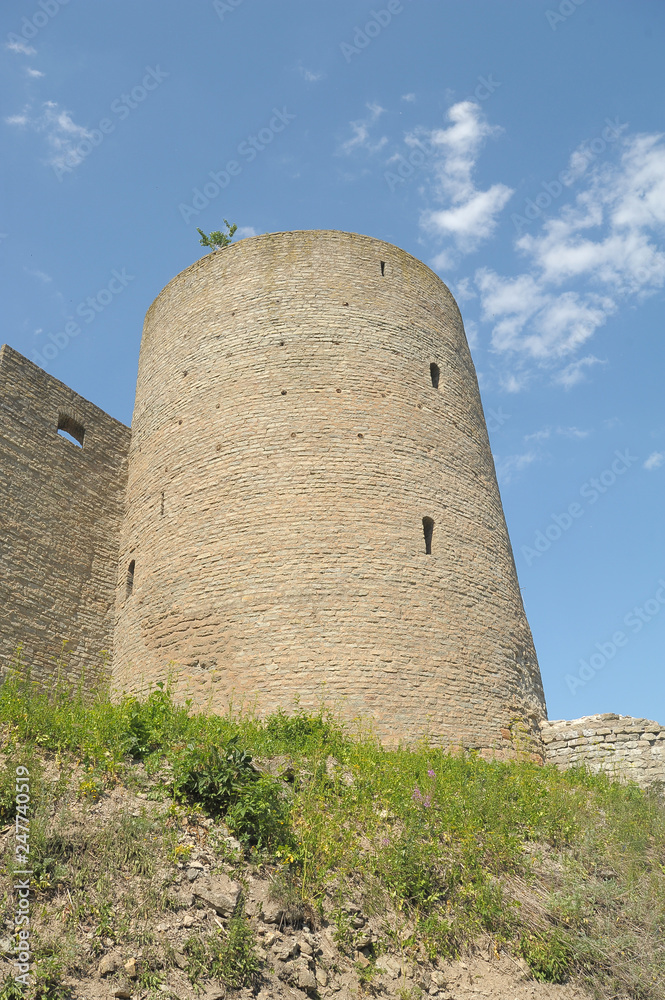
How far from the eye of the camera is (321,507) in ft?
32.1

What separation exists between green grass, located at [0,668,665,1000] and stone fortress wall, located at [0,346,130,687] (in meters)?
3.03

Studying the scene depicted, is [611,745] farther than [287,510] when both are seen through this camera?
No

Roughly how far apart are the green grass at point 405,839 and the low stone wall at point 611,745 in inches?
51.3

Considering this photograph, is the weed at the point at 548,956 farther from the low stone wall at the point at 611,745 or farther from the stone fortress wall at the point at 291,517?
the low stone wall at the point at 611,745

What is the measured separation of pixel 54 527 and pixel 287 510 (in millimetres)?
4144

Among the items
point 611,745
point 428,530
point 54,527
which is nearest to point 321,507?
point 428,530

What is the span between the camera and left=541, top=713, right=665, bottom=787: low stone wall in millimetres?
8914

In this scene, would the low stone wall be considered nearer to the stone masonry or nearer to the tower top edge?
the stone masonry

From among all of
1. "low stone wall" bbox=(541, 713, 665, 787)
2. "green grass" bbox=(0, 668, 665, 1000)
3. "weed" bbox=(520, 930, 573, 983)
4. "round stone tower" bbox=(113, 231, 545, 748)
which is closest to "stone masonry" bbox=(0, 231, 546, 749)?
"round stone tower" bbox=(113, 231, 545, 748)

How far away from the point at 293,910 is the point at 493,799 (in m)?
2.64

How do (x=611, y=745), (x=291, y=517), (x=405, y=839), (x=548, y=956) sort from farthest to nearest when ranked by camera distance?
(x=291, y=517), (x=611, y=745), (x=405, y=839), (x=548, y=956)

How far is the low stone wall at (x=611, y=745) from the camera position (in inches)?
351

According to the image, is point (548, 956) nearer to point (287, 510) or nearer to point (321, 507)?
point (321, 507)

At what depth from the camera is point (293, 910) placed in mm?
5191
